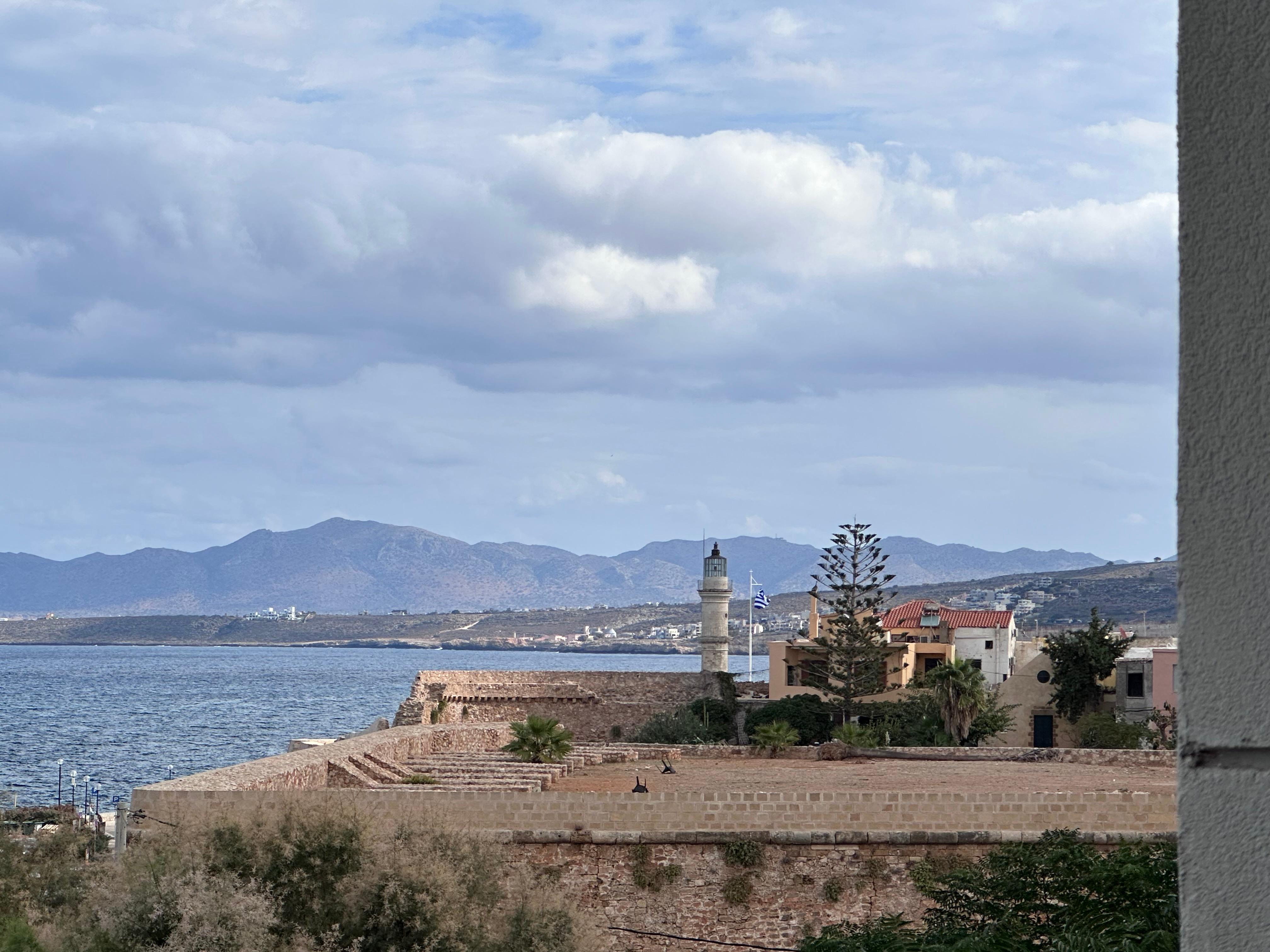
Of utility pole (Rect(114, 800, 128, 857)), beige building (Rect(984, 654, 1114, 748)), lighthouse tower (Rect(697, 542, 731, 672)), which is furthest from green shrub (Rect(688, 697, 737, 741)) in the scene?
utility pole (Rect(114, 800, 128, 857))

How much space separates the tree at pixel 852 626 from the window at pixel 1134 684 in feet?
21.7

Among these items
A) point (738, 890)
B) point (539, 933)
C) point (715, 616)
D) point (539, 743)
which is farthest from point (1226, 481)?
point (715, 616)

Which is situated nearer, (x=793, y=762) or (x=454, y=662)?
(x=793, y=762)

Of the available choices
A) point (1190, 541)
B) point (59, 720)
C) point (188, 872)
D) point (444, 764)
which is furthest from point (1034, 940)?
point (59, 720)

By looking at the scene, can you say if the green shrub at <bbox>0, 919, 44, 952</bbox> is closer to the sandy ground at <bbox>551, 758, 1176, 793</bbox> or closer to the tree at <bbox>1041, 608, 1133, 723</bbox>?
the sandy ground at <bbox>551, 758, 1176, 793</bbox>

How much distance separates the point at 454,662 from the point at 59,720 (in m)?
105

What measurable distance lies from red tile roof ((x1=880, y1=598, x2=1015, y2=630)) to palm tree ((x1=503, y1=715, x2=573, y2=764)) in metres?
20.9

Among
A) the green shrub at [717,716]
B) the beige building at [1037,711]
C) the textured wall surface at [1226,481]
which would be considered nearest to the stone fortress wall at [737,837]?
the textured wall surface at [1226,481]

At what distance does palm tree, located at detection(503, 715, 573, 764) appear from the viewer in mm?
26031

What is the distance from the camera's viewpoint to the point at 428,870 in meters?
12.1

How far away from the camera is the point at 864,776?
24.5 metres

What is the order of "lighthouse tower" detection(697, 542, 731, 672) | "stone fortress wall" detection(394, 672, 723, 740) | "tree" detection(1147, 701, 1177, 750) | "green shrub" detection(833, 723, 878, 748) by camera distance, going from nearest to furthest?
"green shrub" detection(833, 723, 878, 748), "tree" detection(1147, 701, 1177, 750), "stone fortress wall" detection(394, 672, 723, 740), "lighthouse tower" detection(697, 542, 731, 672)

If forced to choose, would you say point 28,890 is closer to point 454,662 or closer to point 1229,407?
point 1229,407

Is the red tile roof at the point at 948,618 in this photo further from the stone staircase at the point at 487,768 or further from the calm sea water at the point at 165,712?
the calm sea water at the point at 165,712
